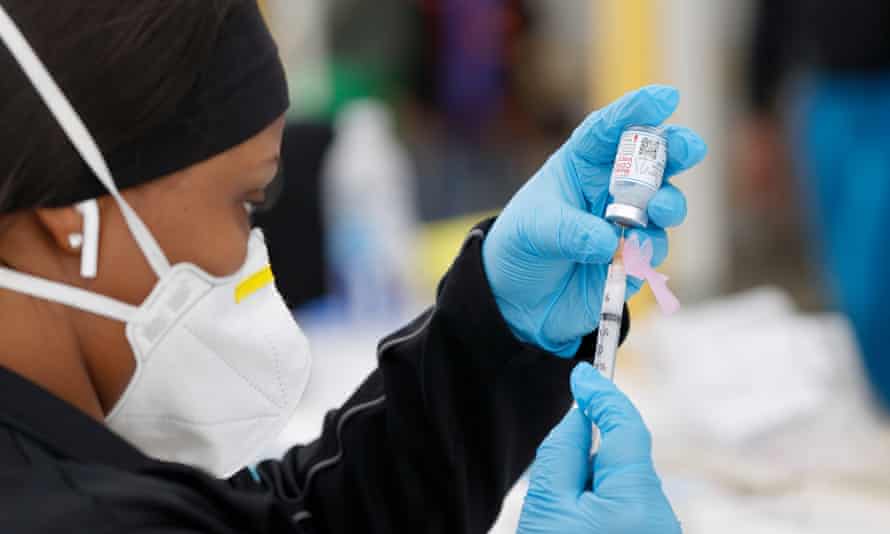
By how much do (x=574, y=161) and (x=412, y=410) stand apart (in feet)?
0.92

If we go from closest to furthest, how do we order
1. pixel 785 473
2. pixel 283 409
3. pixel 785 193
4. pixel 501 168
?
pixel 283 409 → pixel 785 473 → pixel 785 193 → pixel 501 168

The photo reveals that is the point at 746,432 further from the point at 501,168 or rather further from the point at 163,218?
the point at 501,168

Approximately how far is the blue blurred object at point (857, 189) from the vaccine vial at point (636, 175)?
61.3 inches

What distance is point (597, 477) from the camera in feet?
2.53

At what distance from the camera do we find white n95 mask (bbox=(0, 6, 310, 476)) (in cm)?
88

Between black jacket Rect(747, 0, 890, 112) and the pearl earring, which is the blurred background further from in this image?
the pearl earring

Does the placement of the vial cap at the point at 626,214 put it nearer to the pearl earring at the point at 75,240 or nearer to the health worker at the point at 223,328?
the health worker at the point at 223,328

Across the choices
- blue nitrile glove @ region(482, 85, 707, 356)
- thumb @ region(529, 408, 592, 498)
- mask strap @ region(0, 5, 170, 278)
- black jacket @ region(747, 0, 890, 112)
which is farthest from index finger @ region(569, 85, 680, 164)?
black jacket @ region(747, 0, 890, 112)

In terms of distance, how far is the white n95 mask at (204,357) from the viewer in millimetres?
875

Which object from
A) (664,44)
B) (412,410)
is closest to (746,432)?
(412,410)

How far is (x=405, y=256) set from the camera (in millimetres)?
3053

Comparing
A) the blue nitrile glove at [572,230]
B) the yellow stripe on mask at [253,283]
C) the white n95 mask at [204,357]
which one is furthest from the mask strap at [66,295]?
the blue nitrile glove at [572,230]

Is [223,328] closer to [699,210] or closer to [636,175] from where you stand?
[636,175]

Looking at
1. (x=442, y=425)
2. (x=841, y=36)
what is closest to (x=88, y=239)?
(x=442, y=425)
